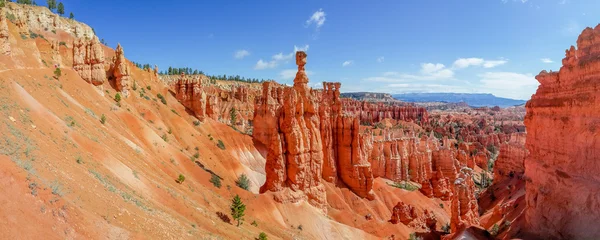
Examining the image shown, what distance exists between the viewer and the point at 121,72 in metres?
42.8

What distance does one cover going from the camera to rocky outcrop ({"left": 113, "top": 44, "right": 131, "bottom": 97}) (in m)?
42.2

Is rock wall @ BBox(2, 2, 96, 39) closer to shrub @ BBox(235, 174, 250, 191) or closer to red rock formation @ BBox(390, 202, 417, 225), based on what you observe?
shrub @ BBox(235, 174, 250, 191)

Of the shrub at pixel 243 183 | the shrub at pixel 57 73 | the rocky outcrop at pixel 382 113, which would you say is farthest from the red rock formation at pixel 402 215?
the rocky outcrop at pixel 382 113

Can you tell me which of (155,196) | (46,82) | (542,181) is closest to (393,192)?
(542,181)

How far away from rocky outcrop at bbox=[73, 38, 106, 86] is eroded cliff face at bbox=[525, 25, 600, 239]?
3955 cm

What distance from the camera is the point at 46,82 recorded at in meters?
27.6

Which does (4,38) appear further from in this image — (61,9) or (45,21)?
(61,9)

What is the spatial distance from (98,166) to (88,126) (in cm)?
771

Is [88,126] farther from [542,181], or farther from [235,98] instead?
[235,98]

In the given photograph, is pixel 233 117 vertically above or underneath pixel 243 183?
above

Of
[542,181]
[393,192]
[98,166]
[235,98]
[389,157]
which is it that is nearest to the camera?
[542,181]

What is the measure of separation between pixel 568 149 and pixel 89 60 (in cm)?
4124

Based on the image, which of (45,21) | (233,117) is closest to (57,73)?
(233,117)

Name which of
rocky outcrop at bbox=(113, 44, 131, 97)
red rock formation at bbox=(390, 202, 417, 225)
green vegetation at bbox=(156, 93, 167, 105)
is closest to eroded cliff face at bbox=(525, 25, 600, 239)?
red rock formation at bbox=(390, 202, 417, 225)
